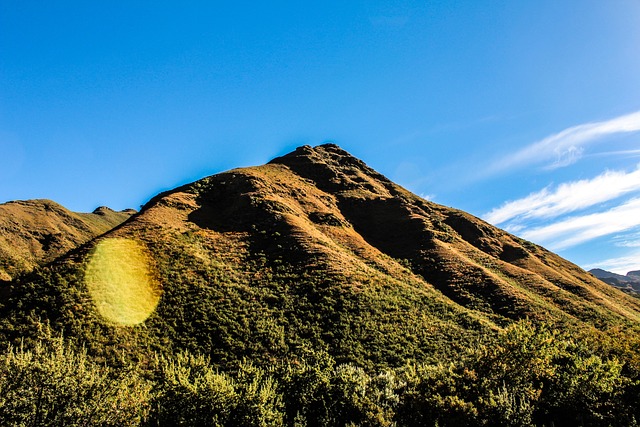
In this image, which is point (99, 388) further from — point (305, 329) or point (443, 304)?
point (443, 304)

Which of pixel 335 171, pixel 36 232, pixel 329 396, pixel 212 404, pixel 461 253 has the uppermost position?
pixel 335 171

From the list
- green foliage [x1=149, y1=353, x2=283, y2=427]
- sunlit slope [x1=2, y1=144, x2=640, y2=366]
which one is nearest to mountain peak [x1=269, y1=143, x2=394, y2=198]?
sunlit slope [x1=2, y1=144, x2=640, y2=366]

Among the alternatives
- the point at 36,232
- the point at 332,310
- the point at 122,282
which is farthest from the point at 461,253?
the point at 36,232

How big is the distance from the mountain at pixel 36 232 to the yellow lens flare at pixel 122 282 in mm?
34845

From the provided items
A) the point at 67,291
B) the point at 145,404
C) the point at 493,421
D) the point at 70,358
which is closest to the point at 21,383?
the point at 70,358

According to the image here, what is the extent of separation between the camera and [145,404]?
21344mm

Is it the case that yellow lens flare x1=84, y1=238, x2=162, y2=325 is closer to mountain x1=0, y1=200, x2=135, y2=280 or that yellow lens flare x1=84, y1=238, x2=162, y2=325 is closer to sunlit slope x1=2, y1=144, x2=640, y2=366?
sunlit slope x1=2, y1=144, x2=640, y2=366

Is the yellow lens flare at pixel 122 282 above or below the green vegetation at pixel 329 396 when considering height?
above

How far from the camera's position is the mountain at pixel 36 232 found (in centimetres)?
8580

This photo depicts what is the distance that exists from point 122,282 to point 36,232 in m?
88.9

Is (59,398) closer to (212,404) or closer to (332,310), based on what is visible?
(212,404)

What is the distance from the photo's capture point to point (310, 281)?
2221 inches

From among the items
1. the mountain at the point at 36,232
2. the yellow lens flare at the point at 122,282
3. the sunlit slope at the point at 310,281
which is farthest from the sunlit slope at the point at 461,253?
the mountain at the point at 36,232

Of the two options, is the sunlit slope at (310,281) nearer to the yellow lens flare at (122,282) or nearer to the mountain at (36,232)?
the yellow lens flare at (122,282)
